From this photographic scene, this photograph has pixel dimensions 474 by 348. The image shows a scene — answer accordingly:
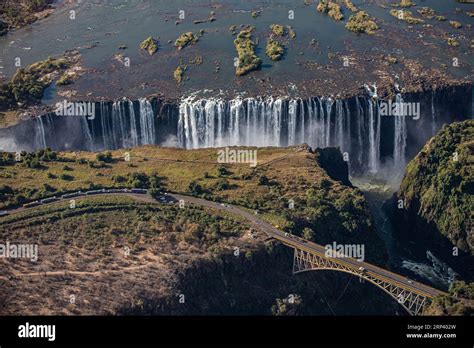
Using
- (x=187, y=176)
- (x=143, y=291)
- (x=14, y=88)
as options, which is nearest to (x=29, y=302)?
(x=143, y=291)

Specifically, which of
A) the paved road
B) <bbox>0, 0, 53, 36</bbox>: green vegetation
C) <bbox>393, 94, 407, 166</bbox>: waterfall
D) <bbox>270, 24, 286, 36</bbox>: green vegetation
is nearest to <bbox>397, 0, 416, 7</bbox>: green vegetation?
<bbox>270, 24, 286, 36</bbox>: green vegetation

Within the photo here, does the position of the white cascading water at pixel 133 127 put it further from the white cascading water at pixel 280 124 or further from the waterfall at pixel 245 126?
the white cascading water at pixel 280 124

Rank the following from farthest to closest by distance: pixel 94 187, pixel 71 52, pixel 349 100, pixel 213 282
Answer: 1. pixel 71 52
2. pixel 349 100
3. pixel 94 187
4. pixel 213 282

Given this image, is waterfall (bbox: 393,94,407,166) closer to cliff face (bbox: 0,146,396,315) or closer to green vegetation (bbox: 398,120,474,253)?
green vegetation (bbox: 398,120,474,253)

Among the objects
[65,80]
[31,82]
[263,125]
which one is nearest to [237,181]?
[263,125]

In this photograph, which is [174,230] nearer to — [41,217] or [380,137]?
[41,217]

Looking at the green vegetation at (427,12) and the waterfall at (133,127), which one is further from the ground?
the green vegetation at (427,12)

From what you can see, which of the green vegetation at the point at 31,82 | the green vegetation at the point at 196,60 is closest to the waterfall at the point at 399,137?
the green vegetation at the point at 196,60
